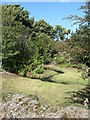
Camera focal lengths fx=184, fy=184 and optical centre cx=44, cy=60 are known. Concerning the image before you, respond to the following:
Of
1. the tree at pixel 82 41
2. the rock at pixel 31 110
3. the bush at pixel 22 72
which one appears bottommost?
the rock at pixel 31 110

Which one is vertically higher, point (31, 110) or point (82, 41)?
point (82, 41)

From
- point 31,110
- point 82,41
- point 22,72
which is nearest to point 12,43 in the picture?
point 22,72

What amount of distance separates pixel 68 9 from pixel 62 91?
10.5 feet

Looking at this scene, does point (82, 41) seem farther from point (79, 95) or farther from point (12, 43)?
point (12, 43)

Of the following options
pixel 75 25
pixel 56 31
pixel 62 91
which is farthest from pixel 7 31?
pixel 56 31

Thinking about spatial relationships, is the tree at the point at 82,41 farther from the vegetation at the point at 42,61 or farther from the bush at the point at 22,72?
the bush at the point at 22,72

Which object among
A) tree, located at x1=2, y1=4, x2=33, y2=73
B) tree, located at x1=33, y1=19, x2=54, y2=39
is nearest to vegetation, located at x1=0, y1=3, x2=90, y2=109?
tree, located at x1=2, y1=4, x2=33, y2=73

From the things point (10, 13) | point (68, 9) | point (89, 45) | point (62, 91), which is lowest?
point (62, 91)

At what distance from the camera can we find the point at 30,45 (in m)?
11.5

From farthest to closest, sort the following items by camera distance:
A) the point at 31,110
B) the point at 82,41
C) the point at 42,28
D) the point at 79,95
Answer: the point at 42,28, the point at 79,95, the point at 82,41, the point at 31,110

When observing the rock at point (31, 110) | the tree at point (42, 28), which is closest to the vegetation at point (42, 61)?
the rock at point (31, 110)

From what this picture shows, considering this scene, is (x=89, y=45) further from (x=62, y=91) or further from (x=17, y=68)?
(x=17, y=68)

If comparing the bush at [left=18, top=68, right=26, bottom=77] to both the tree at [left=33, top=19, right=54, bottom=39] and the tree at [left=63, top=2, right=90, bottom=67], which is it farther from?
the tree at [left=33, top=19, right=54, bottom=39]

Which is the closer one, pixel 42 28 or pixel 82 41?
pixel 82 41
